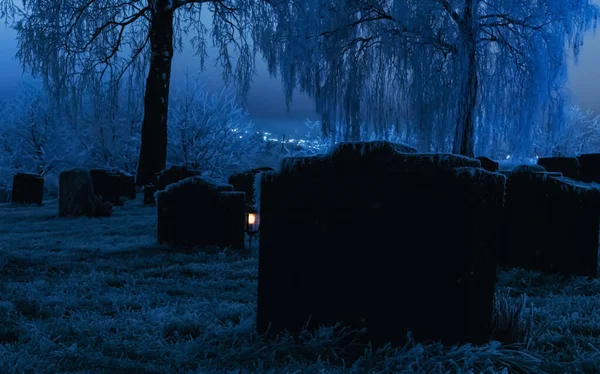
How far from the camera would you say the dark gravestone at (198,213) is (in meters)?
6.18

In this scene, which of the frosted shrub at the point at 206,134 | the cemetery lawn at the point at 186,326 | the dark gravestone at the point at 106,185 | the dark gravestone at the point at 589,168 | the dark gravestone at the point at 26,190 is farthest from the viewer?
the frosted shrub at the point at 206,134

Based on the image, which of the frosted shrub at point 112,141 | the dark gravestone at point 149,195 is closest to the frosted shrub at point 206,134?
the frosted shrub at point 112,141

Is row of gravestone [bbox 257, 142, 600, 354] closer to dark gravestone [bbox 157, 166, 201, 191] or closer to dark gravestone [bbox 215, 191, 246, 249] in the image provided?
dark gravestone [bbox 215, 191, 246, 249]

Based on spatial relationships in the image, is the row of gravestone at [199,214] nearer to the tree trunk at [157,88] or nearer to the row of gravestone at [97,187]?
the row of gravestone at [97,187]

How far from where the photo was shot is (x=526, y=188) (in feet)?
17.5

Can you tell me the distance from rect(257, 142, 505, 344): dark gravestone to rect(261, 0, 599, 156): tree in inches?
364

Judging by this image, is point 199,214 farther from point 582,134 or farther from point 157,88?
point 582,134

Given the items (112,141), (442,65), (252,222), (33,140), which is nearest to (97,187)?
(252,222)

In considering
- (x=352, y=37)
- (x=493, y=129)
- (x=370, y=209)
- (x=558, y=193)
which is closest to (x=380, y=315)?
(x=370, y=209)

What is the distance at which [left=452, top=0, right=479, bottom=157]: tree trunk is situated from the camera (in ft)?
36.7

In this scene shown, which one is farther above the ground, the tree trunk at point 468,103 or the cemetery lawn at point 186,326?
the tree trunk at point 468,103

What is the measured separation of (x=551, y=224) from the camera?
511cm

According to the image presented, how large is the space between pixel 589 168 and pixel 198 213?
715 cm

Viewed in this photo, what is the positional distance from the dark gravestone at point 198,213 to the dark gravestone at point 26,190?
8714mm
